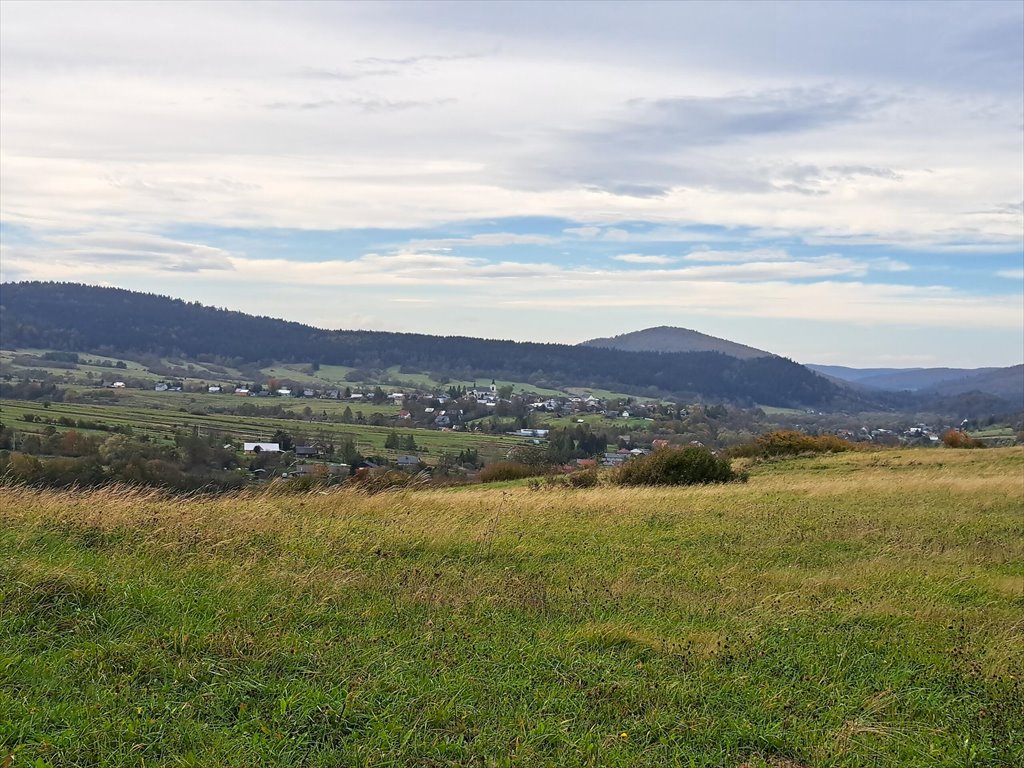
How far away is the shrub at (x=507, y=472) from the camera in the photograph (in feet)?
115

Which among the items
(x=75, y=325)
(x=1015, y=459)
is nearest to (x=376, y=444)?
(x=1015, y=459)

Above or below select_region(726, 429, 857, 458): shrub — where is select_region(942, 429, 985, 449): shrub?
above

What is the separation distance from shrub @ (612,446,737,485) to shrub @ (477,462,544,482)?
300 inches

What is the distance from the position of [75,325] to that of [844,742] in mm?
208094

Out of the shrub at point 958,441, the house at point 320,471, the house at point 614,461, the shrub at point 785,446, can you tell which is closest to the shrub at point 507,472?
the house at point 614,461

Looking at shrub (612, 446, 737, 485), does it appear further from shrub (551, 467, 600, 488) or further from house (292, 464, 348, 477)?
house (292, 464, 348, 477)

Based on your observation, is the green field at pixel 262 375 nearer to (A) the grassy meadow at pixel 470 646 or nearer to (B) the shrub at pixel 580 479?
(B) the shrub at pixel 580 479

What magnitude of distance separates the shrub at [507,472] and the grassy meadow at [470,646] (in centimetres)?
2249

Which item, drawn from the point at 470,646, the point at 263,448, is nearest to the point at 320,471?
the point at 470,646

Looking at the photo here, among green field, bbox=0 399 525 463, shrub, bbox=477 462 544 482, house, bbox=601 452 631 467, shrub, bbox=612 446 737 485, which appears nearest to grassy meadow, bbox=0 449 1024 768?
shrub, bbox=612 446 737 485

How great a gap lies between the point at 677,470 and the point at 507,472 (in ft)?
33.7

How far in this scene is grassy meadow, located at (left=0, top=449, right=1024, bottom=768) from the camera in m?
5.24

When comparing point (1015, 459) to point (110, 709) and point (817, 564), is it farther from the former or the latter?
point (110, 709)

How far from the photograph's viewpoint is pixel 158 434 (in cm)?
6141
